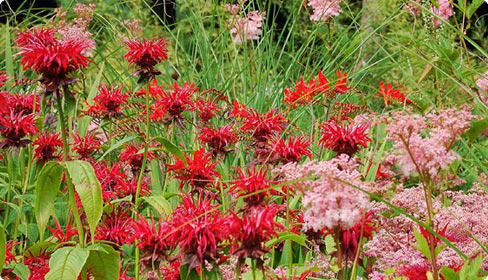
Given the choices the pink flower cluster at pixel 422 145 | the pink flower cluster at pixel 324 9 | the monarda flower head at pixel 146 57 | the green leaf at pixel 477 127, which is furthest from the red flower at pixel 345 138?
the pink flower cluster at pixel 324 9

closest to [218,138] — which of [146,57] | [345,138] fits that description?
[146,57]

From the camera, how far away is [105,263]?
132 centimetres

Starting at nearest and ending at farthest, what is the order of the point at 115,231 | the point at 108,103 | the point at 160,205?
the point at 160,205
the point at 115,231
the point at 108,103

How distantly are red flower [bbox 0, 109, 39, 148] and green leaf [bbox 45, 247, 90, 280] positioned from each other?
0.58m

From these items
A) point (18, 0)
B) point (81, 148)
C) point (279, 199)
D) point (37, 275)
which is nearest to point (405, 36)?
point (279, 199)

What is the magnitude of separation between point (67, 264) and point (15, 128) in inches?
26.0

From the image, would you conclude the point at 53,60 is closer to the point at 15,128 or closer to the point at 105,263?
the point at 15,128

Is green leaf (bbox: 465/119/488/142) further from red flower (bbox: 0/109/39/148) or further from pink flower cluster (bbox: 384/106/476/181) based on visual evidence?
red flower (bbox: 0/109/39/148)

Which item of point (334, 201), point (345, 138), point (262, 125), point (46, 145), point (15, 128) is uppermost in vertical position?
point (334, 201)

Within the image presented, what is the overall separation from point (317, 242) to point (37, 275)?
64 cm

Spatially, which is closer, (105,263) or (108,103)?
(105,263)

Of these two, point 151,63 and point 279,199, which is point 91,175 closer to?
point 151,63

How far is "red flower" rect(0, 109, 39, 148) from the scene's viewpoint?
1726mm

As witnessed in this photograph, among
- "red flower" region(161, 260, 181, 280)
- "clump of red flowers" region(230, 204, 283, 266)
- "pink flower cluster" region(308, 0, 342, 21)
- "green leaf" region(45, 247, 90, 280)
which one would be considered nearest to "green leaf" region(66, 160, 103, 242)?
"green leaf" region(45, 247, 90, 280)
